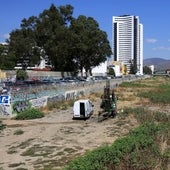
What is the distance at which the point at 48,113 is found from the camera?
35.4m

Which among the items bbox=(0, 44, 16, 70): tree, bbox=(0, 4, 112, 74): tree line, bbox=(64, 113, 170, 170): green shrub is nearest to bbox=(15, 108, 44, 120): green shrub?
bbox=(64, 113, 170, 170): green shrub

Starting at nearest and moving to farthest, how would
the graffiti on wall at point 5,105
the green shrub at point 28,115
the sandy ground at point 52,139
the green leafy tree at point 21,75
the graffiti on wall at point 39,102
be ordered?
the sandy ground at point 52,139
the green shrub at point 28,115
the graffiti on wall at point 5,105
the graffiti on wall at point 39,102
the green leafy tree at point 21,75

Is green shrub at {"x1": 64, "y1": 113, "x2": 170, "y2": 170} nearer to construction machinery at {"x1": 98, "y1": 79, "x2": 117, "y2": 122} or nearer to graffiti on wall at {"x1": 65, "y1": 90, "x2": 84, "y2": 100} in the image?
construction machinery at {"x1": 98, "y1": 79, "x2": 117, "y2": 122}

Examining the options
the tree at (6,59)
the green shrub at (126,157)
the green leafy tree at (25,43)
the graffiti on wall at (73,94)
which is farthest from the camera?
the tree at (6,59)

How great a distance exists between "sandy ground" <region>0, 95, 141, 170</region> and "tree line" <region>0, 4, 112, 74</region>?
62.7 meters

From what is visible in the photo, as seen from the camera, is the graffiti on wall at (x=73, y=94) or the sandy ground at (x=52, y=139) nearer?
the sandy ground at (x=52, y=139)

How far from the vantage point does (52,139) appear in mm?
21359

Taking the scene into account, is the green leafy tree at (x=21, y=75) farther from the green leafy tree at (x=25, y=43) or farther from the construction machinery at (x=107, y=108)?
the construction machinery at (x=107, y=108)

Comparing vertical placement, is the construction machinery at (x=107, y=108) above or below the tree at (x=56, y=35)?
below

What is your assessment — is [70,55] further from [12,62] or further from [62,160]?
[62,160]

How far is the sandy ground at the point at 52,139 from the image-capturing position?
53.6ft

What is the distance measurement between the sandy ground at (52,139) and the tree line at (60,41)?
2467 inches

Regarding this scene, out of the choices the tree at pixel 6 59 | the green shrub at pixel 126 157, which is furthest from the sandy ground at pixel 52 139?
the tree at pixel 6 59

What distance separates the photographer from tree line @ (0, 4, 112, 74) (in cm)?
9394
